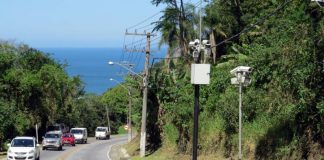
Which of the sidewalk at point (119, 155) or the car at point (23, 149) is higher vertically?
the car at point (23, 149)

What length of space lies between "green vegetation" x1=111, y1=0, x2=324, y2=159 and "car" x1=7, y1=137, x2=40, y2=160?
25.6 feet

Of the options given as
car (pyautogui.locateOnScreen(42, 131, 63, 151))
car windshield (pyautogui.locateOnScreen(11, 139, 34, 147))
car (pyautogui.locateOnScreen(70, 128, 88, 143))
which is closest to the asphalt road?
car (pyautogui.locateOnScreen(42, 131, 63, 151))

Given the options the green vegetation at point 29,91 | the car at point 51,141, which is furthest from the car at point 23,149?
the car at point 51,141

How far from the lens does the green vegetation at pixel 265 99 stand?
20.8m

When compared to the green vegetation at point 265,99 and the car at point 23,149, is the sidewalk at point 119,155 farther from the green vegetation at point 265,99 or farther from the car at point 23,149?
the car at point 23,149

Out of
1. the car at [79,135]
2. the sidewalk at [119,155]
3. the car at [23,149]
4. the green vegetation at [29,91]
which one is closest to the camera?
the car at [23,149]

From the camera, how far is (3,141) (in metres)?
56.2

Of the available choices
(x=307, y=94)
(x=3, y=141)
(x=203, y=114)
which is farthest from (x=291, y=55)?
(x=3, y=141)

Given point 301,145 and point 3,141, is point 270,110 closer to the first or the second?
point 301,145

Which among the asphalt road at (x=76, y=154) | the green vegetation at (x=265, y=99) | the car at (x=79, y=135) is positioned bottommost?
the car at (x=79, y=135)

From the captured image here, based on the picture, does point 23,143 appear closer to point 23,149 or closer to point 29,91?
point 23,149

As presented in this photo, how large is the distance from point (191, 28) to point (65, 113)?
153 ft

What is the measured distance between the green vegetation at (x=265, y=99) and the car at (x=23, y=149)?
7.81 metres

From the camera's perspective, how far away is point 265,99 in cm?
2561
